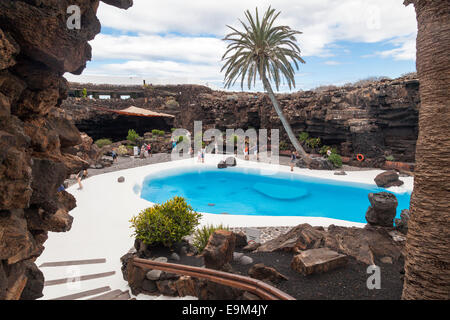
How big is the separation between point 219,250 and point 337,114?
17.9 meters

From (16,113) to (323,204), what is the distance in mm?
13410

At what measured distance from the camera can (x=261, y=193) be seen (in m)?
15.3

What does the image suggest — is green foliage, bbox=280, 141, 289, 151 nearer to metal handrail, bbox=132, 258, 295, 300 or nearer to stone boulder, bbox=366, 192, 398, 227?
stone boulder, bbox=366, 192, 398, 227

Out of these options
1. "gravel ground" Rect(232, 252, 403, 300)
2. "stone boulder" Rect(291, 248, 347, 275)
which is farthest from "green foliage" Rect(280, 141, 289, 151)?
"stone boulder" Rect(291, 248, 347, 275)

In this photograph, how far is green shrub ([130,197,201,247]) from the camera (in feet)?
20.7

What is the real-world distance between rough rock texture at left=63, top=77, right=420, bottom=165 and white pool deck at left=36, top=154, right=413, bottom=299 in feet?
13.5

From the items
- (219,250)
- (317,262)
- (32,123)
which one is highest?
(32,123)

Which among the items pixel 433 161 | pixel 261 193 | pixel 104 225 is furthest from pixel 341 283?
pixel 261 193

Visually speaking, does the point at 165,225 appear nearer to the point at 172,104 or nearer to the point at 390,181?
the point at 390,181

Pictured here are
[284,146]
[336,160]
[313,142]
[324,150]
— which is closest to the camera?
[336,160]

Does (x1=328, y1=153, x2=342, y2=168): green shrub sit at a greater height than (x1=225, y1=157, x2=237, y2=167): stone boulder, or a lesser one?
greater

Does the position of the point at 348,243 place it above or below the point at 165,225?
below

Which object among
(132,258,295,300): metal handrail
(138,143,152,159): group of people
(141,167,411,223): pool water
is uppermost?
(138,143,152,159): group of people
